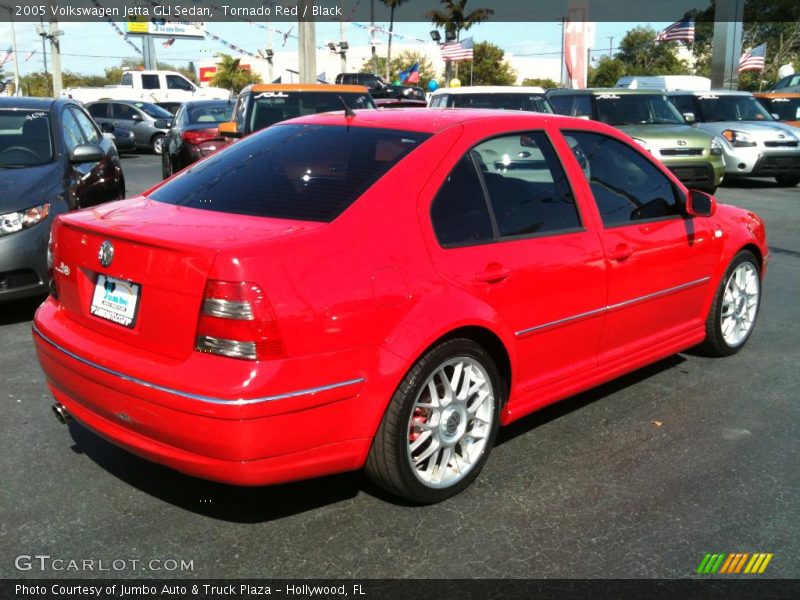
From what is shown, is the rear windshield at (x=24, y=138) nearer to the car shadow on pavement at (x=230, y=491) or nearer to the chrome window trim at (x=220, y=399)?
the car shadow on pavement at (x=230, y=491)

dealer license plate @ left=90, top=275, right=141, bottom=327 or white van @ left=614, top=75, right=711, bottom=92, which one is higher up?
white van @ left=614, top=75, right=711, bottom=92

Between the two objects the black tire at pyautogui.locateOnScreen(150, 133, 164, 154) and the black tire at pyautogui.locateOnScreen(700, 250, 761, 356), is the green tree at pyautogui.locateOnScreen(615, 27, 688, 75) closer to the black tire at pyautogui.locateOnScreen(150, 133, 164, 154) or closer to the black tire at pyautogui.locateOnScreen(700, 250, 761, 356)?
the black tire at pyautogui.locateOnScreen(150, 133, 164, 154)

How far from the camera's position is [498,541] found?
3121mm

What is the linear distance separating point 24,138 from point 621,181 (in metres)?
4.97

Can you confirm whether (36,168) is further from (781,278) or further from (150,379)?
(781,278)

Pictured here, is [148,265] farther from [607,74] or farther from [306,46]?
[607,74]

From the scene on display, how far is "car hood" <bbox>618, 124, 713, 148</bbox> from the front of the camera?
12961mm

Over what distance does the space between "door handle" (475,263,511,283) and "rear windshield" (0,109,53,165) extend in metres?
4.59

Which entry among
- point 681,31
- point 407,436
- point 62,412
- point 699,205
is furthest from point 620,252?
point 681,31

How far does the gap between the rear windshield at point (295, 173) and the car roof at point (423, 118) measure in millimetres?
69

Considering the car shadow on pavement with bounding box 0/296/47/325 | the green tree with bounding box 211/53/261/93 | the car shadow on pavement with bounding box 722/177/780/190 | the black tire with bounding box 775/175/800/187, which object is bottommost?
the car shadow on pavement with bounding box 0/296/47/325

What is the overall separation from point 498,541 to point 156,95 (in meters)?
32.8

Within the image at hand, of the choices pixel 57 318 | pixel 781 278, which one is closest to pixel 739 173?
pixel 781 278
